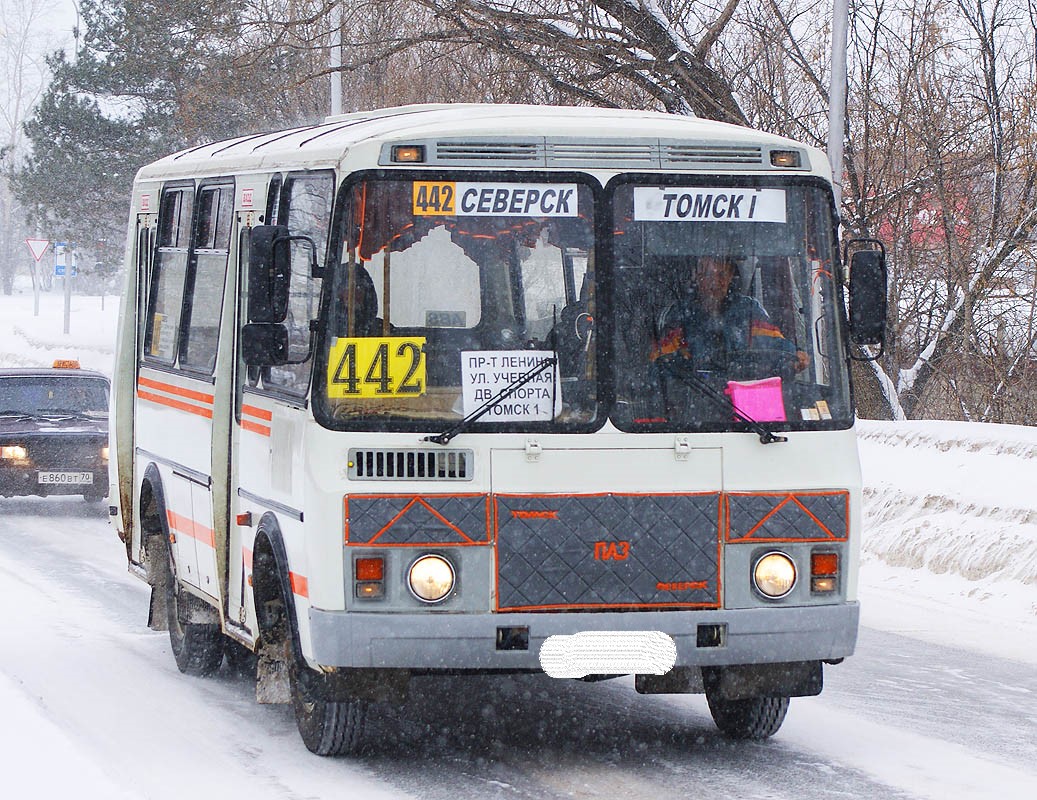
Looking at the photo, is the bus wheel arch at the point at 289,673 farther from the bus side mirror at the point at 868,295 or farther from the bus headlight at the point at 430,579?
the bus side mirror at the point at 868,295

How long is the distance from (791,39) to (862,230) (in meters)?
2.72

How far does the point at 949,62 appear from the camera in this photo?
22438 mm

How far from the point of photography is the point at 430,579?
723 cm

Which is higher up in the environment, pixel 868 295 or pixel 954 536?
pixel 868 295

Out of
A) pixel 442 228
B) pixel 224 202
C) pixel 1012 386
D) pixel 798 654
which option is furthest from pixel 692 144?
pixel 1012 386

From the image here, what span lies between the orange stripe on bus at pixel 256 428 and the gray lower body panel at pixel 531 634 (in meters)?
1.10

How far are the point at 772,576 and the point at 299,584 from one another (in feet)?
5.99

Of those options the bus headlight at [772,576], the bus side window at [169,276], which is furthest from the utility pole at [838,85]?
the bus headlight at [772,576]

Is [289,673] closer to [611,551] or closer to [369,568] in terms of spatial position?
[369,568]

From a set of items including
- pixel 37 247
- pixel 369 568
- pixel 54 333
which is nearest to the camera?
pixel 369 568

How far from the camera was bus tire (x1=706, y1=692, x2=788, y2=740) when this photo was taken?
813cm

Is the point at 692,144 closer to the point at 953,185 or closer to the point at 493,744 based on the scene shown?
the point at 493,744

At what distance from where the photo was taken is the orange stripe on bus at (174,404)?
362 inches

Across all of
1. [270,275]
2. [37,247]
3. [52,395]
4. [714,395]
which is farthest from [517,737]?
[37,247]
